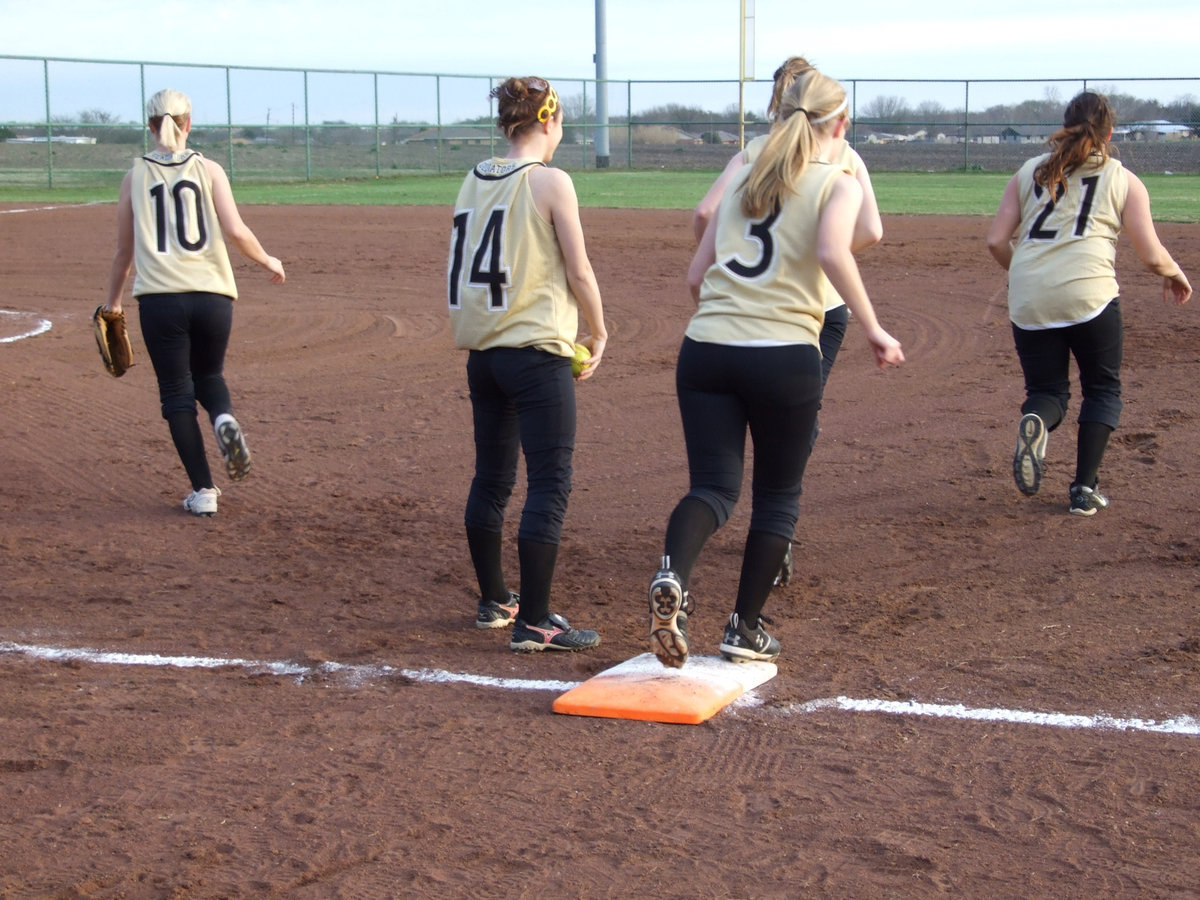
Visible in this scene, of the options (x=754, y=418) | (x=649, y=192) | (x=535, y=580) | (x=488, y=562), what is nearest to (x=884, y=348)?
(x=754, y=418)

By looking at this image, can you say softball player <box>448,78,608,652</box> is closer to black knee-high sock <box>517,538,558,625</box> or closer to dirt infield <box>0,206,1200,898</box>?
black knee-high sock <box>517,538,558,625</box>

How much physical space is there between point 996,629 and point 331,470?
3944 mm

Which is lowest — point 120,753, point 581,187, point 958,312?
point 120,753

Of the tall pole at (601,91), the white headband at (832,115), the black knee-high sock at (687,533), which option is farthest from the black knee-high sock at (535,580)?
the tall pole at (601,91)

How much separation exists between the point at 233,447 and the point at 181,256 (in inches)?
36.7

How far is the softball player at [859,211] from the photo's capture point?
439 cm

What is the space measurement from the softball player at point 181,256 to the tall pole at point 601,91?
34411 mm

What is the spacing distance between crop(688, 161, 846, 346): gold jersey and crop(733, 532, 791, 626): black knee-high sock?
68cm

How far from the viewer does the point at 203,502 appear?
6.57 metres

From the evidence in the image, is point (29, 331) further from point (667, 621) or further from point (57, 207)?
point (57, 207)

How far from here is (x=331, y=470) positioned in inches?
291

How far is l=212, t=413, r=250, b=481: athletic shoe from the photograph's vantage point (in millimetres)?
6324

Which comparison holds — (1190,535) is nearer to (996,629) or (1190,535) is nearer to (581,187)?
(996,629)

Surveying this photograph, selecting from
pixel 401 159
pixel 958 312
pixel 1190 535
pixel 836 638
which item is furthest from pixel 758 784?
pixel 401 159
